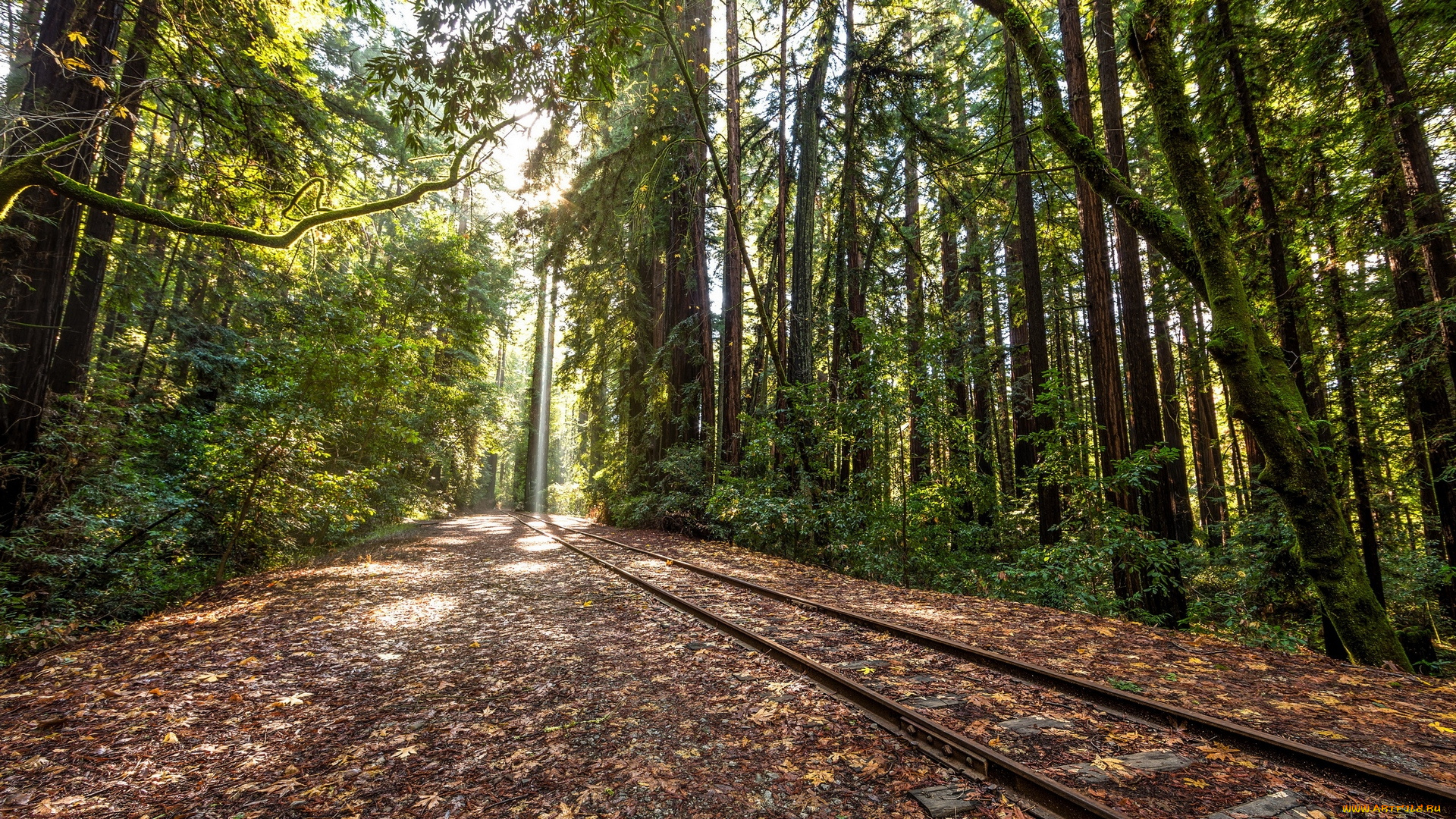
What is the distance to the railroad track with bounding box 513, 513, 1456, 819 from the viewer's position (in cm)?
221

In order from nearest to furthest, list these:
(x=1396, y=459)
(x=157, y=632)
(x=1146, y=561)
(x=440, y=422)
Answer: (x=157, y=632)
(x=1146, y=561)
(x=1396, y=459)
(x=440, y=422)

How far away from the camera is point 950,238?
16.1 m

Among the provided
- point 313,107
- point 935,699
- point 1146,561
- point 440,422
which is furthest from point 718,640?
point 440,422

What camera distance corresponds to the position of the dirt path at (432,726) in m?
2.42

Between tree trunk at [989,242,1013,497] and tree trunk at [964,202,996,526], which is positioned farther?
tree trunk at [989,242,1013,497]

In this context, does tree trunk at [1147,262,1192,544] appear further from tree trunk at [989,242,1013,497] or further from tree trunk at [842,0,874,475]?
tree trunk at [842,0,874,475]

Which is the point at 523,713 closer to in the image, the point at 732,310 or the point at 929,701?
the point at 929,701

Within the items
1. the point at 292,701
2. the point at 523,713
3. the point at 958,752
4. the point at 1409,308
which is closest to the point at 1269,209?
the point at 1409,308

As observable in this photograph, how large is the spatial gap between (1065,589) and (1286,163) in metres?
5.78

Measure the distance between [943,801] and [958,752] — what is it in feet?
1.20

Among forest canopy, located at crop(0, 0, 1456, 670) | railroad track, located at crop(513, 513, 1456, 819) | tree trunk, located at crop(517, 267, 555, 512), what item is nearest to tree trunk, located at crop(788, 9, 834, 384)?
forest canopy, located at crop(0, 0, 1456, 670)

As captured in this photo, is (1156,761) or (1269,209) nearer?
(1156,761)

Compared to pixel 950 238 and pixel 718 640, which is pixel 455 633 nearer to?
pixel 718 640

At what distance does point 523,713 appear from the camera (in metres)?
3.34
